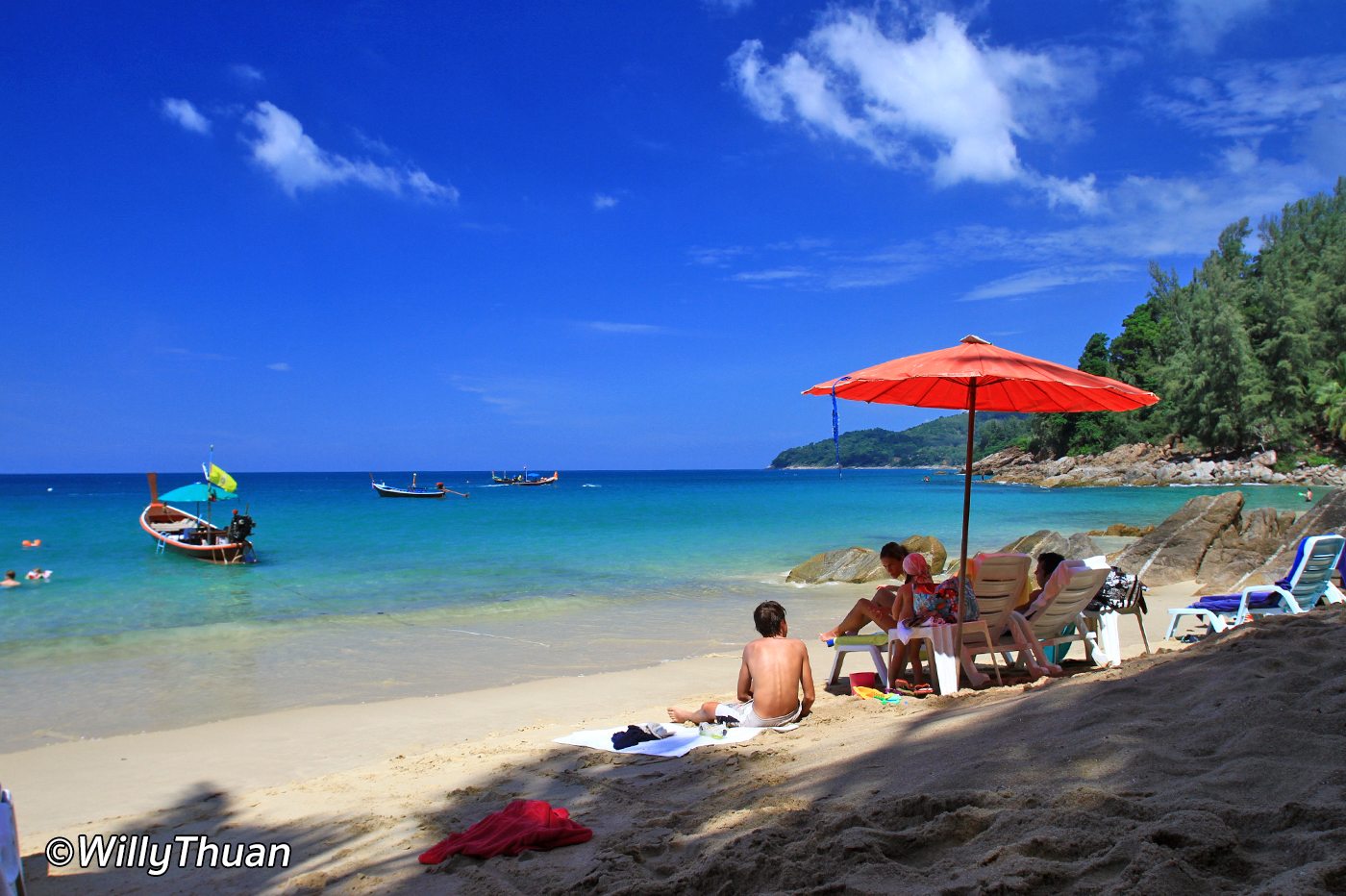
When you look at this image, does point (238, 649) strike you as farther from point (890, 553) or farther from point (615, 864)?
point (615, 864)

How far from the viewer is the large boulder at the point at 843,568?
53.2 ft

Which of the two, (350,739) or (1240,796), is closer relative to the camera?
(1240,796)

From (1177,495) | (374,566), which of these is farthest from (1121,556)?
(1177,495)

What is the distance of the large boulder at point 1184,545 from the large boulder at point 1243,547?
0.14 meters

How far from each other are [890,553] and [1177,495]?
46.7m

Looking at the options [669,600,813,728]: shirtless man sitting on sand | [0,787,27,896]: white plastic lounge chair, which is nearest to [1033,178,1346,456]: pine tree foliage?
[669,600,813,728]: shirtless man sitting on sand

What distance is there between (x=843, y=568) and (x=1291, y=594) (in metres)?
9.46

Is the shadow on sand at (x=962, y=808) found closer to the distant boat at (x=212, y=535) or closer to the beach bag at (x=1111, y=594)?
the beach bag at (x=1111, y=594)

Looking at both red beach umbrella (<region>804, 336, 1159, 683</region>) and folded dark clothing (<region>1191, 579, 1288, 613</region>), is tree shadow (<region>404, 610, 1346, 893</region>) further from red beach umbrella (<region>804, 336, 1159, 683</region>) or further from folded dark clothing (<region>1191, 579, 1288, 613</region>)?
folded dark clothing (<region>1191, 579, 1288, 613</region>)

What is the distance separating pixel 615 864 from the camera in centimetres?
315

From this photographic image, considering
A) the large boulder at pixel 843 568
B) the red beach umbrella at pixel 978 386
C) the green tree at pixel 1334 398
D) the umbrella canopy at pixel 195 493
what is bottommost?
the large boulder at pixel 843 568

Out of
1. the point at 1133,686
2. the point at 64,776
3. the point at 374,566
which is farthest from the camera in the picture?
the point at 374,566

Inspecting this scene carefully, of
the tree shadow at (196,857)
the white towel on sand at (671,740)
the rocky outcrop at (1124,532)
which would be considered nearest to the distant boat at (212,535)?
the tree shadow at (196,857)

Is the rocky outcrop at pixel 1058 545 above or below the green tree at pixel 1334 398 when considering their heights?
below
